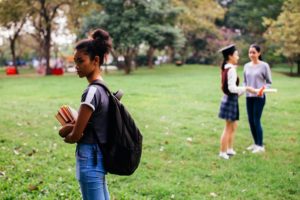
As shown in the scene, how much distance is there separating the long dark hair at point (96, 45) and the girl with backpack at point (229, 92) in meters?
3.82

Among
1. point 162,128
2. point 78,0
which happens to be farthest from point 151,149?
point 78,0

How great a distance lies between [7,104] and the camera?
1305 cm

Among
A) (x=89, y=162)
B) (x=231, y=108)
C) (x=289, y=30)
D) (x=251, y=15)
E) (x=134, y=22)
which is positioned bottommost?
(x=231, y=108)

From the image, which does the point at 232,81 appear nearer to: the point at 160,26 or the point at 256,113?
the point at 256,113

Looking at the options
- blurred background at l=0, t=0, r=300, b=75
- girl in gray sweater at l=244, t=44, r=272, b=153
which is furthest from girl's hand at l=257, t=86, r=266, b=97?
blurred background at l=0, t=0, r=300, b=75

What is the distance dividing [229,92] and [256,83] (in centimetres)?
80

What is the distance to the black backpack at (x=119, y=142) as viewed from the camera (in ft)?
9.69

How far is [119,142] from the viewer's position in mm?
2979

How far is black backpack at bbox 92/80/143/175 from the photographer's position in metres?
2.95

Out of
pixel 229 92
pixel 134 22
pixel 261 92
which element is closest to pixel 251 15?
pixel 134 22

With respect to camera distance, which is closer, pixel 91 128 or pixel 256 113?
pixel 91 128

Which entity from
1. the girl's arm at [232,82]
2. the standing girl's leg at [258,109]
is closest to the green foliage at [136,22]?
the standing girl's leg at [258,109]

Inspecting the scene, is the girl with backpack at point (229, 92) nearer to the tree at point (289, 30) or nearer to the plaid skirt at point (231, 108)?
the plaid skirt at point (231, 108)

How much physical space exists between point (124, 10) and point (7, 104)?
19201 millimetres
